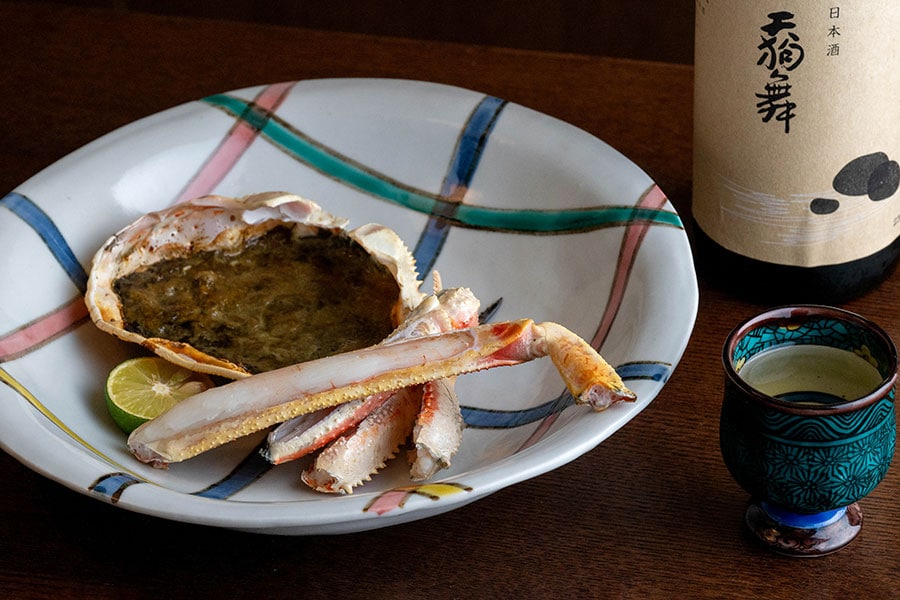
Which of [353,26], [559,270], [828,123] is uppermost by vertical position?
[828,123]

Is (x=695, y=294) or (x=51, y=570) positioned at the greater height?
(x=695, y=294)

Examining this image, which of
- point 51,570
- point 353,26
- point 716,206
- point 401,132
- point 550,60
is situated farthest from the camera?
point 353,26

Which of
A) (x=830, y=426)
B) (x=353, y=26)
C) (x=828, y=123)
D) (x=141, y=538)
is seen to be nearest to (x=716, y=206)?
(x=828, y=123)

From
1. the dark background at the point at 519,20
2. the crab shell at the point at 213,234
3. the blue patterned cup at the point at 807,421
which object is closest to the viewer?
the blue patterned cup at the point at 807,421

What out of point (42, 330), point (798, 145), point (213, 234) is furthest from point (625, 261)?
point (42, 330)

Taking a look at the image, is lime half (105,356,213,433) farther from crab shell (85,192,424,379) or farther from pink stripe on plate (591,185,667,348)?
pink stripe on plate (591,185,667,348)

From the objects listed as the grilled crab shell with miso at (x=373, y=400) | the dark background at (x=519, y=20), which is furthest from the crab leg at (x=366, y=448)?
the dark background at (x=519, y=20)

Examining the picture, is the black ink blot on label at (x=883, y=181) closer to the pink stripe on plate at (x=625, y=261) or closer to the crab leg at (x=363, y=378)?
the pink stripe on plate at (x=625, y=261)

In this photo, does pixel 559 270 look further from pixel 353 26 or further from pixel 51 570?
pixel 353 26

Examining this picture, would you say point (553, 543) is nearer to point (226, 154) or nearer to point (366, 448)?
point (366, 448)
